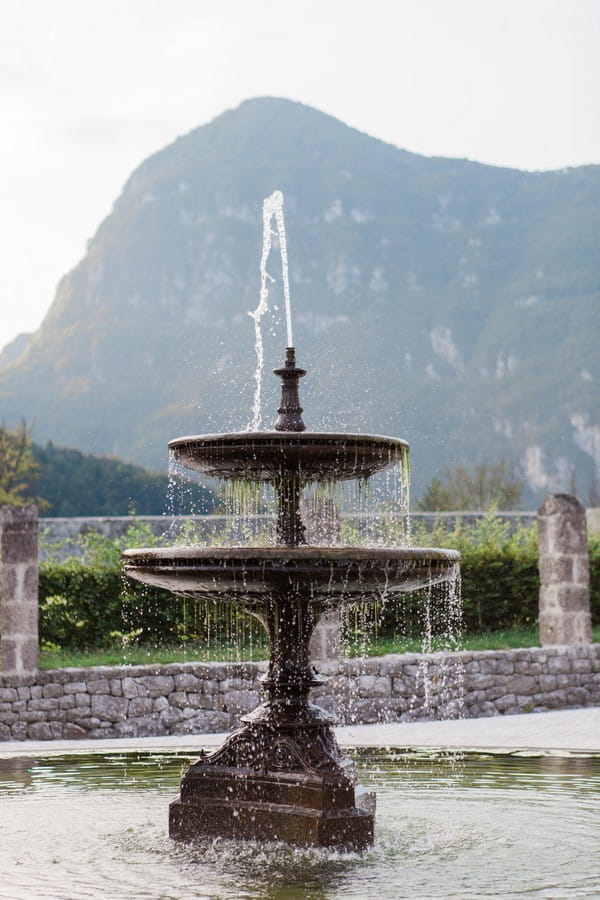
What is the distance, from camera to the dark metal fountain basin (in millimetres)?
6113

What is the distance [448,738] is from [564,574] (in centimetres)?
365

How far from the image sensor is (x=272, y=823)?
5918mm

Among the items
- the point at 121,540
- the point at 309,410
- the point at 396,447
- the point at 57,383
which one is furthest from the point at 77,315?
the point at 396,447

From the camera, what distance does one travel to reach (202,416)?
7006 cm

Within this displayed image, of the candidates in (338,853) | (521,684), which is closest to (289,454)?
(338,853)

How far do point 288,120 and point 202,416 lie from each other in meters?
53.3

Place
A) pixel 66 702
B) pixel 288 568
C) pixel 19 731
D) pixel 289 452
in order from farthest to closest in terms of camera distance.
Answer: pixel 66 702 → pixel 19 731 → pixel 289 452 → pixel 288 568

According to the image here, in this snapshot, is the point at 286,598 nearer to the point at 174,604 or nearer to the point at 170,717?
the point at 170,717

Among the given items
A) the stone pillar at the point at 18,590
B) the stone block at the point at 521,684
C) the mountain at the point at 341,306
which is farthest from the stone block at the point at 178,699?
the mountain at the point at 341,306

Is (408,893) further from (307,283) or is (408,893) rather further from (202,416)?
(307,283)

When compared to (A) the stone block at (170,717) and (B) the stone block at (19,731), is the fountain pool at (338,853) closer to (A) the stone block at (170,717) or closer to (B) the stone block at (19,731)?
(B) the stone block at (19,731)

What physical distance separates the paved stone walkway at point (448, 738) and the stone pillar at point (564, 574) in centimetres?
142

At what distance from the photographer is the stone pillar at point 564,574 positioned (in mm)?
13492

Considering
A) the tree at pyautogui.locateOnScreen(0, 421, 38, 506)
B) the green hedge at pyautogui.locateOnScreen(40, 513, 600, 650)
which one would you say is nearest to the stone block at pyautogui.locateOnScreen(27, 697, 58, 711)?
the green hedge at pyautogui.locateOnScreen(40, 513, 600, 650)
